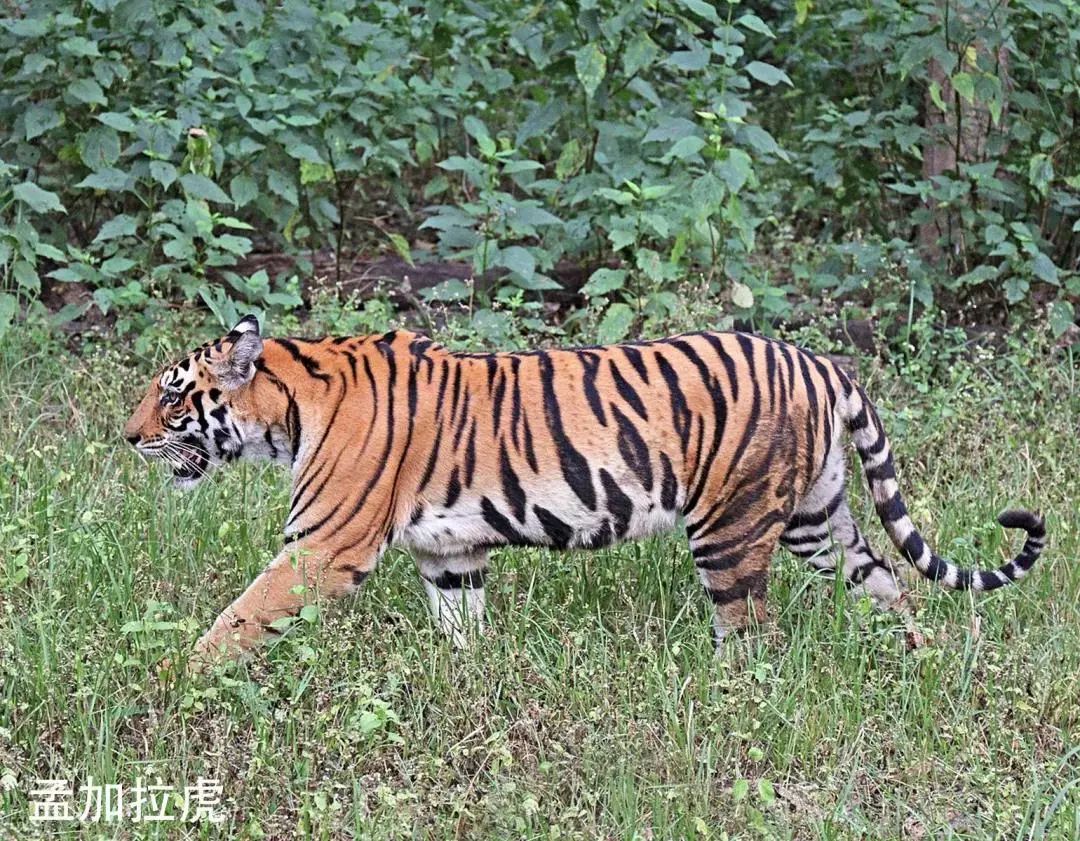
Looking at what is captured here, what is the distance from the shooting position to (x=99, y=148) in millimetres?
7328

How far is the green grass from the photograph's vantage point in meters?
4.02

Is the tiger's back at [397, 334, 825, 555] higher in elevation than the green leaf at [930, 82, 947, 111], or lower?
lower

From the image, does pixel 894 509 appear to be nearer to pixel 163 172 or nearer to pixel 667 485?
pixel 667 485

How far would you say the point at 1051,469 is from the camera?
6.30 metres

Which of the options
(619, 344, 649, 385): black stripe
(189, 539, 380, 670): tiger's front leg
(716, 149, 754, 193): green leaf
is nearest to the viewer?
(189, 539, 380, 670): tiger's front leg

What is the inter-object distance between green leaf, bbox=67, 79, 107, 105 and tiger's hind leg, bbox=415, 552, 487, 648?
10.9 feet

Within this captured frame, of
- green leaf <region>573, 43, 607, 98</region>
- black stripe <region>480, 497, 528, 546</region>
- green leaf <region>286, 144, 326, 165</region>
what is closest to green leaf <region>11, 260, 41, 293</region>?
green leaf <region>286, 144, 326, 165</region>

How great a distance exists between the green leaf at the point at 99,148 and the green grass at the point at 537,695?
2.12m

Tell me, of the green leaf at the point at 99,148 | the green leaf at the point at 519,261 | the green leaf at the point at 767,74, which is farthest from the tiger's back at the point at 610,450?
the green leaf at the point at 99,148

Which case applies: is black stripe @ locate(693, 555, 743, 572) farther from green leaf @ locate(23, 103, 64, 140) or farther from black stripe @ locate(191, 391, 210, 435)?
green leaf @ locate(23, 103, 64, 140)

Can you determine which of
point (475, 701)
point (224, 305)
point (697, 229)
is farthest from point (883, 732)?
point (224, 305)

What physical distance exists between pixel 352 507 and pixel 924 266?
13.2 feet

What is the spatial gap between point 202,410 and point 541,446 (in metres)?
1.11

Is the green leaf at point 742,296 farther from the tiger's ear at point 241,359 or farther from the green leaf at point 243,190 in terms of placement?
the tiger's ear at point 241,359
